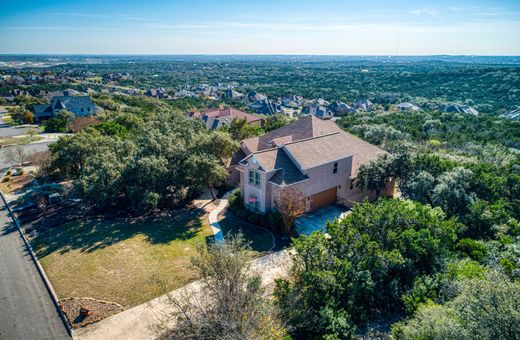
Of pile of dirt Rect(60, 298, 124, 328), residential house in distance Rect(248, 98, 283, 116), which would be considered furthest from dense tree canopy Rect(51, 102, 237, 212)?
residential house in distance Rect(248, 98, 283, 116)

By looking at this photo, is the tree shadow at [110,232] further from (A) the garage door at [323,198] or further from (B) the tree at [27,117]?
(B) the tree at [27,117]

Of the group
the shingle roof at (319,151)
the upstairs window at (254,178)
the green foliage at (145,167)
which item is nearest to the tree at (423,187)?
the shingle roof at (319,151)

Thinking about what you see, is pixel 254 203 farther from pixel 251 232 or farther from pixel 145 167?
pixel 145 167

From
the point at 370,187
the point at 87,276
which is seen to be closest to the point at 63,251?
the point at 87,276

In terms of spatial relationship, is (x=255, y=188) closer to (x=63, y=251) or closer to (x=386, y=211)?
(x=386, y=211)

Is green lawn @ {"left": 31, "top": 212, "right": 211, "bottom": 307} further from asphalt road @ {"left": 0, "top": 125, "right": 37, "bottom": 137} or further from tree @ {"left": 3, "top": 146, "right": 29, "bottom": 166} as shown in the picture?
asphalt road @ {"left": 0, "top": 125, "right": 37, "bottom": 137}

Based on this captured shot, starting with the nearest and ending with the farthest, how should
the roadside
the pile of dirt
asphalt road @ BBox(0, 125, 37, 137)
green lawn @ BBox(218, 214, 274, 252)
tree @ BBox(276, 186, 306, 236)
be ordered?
the roadside, the pile of dirt, green lawn @ BBox(218, 214, 274, 252), tree @ BBox(276, 186, 306, 236), asphalt road @ BBox(0, 125, 37, 137)
